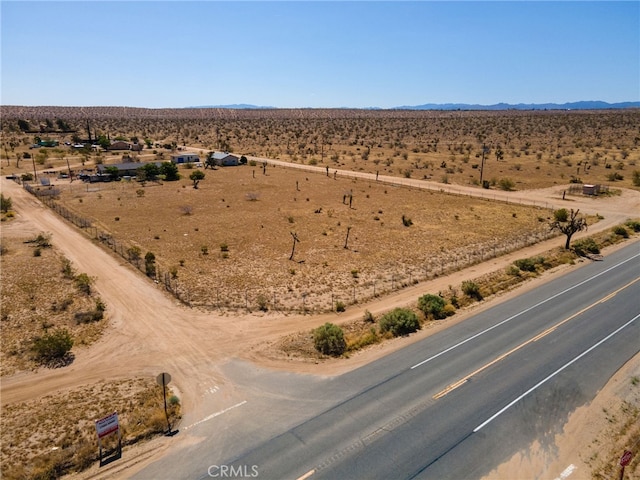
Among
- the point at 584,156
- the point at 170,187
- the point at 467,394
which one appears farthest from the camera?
the point at 584,156

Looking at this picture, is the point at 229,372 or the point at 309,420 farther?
the point at 229,372

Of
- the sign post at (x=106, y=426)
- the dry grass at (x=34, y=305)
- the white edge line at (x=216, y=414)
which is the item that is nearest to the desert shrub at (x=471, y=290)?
the white edge line at (x=216, y=414)

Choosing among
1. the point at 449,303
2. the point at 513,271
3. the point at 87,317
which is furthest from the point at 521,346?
the point at 87,317

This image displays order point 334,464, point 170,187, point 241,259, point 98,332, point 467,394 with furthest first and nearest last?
point 170,187
point 241,259
point 98,332
point 467,394
point 334,464

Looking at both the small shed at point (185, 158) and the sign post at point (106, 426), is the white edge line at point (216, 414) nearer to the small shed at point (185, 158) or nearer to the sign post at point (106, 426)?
the sign post at point (106, 426)

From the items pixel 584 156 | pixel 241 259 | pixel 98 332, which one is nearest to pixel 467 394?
pixel 98 332

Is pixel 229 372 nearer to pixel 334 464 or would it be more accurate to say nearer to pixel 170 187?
pixel 334 464
